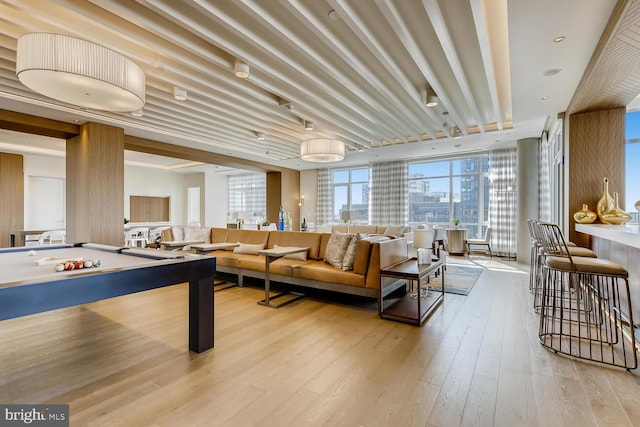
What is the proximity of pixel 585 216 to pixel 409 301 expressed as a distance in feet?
8.76

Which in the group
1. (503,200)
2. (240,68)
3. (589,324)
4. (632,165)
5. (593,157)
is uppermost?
(240,68)

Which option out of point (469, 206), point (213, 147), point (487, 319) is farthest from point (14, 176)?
point (469, 206)

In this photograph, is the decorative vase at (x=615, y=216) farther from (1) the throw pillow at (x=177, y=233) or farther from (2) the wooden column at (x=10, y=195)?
(2) the wooden column at (x=10, y=195)

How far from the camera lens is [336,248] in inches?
167

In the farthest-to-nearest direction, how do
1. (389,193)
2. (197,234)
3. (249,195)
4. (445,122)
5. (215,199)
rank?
(249,195) < (215,199) < (389,193) < (197,234) < (445,122)

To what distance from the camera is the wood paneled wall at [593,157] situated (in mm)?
4242

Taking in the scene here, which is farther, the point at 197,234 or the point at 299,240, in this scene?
the point at 197,234

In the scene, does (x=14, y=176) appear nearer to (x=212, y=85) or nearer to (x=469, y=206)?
(x=212, y=85)

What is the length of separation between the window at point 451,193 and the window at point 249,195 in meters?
6.42

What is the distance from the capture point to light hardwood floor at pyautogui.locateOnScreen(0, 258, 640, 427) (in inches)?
70.8

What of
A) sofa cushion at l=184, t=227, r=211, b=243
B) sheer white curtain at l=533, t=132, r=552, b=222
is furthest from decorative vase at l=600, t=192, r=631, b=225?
sofa cushion at l=184, t=227, r=211, b=243

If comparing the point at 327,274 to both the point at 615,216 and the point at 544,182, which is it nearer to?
the point at 615,216

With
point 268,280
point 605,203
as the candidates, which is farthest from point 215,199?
point 605,203

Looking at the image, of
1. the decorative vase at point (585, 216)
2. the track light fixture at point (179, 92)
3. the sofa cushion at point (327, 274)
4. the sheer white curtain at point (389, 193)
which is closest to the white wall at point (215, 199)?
the sheer white curtain at point (389, 193)
